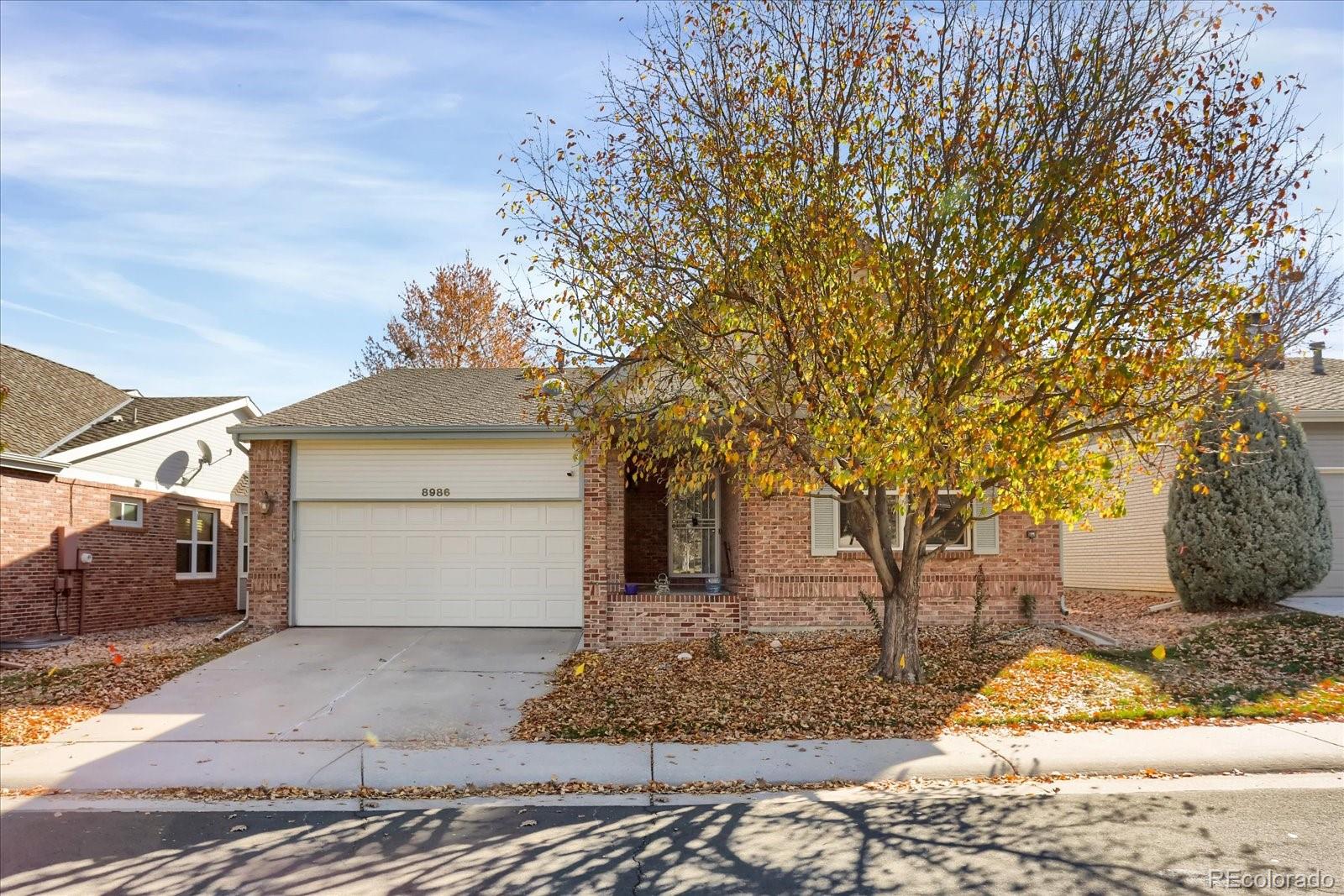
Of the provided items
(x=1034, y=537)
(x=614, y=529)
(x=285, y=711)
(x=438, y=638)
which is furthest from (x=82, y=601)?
(x=1034, y=537)

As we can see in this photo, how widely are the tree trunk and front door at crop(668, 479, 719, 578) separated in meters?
6.38

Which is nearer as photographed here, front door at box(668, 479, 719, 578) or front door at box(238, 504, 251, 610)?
front door at box(668, 479, 719, 578)

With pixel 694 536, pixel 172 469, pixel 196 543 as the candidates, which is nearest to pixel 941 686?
pixel 694 536

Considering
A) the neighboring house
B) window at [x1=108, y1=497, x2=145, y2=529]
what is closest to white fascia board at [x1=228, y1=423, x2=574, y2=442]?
window at [x1=108, y1=497, x2=145, y2=529]

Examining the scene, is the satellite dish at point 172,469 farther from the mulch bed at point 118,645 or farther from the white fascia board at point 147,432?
the mulch bed at point 118,645

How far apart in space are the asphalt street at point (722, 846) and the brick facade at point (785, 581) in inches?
254

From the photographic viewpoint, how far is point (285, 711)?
33.5ft

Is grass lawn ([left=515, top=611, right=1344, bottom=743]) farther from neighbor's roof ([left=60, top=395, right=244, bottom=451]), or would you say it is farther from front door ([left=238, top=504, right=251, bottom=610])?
front door ([left=238, top=504, right=251, bottom=610])

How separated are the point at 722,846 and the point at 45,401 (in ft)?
56.0

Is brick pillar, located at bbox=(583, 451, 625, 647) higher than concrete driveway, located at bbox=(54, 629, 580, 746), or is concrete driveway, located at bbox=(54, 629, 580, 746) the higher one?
brick pillar, located at bbox=(583, 451, 625, 647)

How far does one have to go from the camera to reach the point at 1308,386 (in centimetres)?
1767

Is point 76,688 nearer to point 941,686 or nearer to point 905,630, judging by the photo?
point 905,630

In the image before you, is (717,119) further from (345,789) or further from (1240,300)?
(345,789)

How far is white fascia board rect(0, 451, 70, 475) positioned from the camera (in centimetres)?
1427
